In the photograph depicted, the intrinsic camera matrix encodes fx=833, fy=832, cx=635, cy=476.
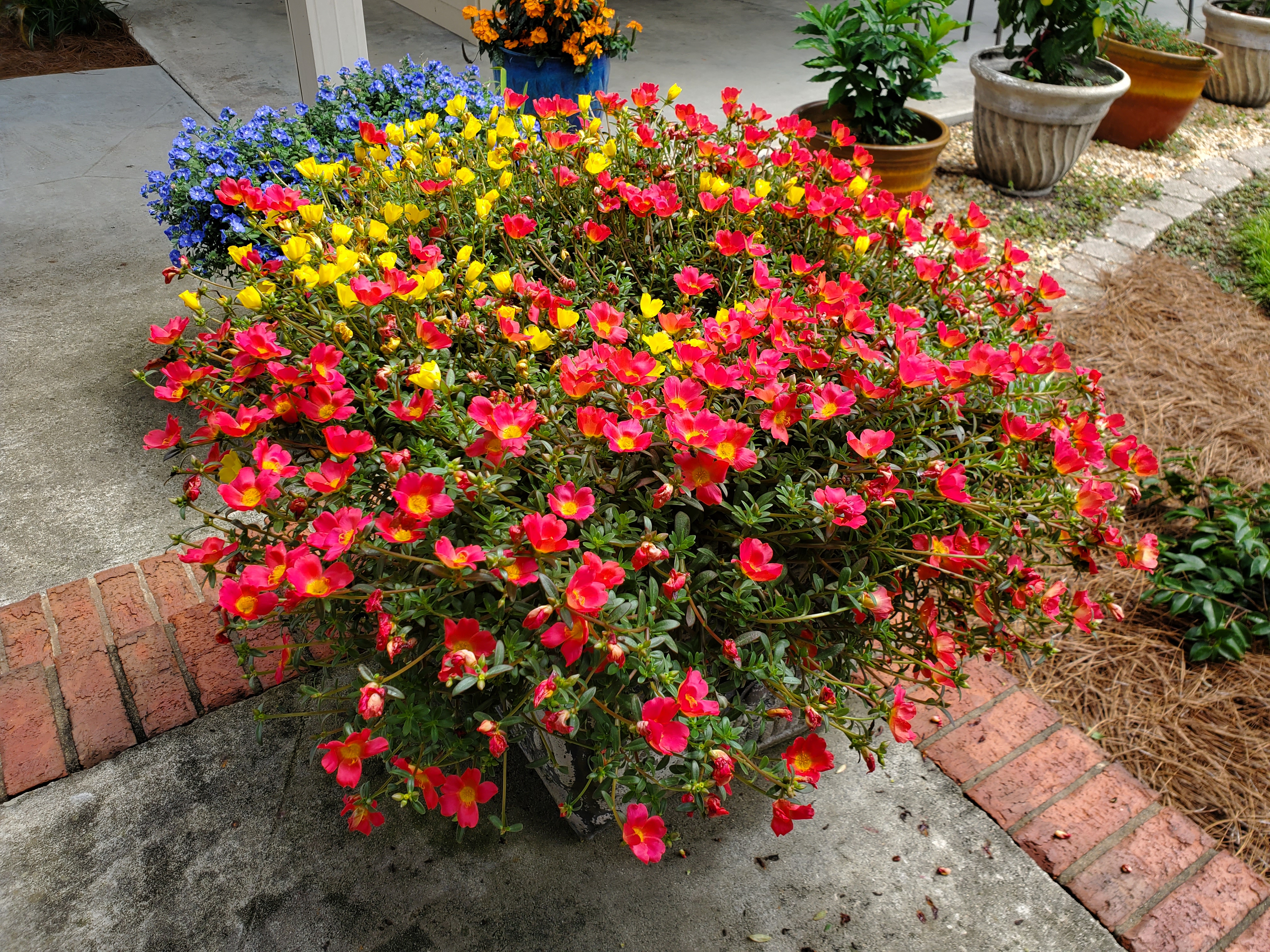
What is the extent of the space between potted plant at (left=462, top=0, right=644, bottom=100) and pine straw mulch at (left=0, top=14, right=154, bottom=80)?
316 cm

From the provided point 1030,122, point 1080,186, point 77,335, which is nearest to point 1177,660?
point 1030,122

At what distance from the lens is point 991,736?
68.9 inches

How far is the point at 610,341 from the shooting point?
1.34 m

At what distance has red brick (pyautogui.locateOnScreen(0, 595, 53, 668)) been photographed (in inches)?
69.9

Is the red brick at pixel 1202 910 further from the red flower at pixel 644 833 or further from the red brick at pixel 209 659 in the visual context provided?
the red brick at pixel 209 659

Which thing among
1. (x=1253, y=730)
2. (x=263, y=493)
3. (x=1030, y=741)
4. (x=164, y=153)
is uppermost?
(x=263, y=493)

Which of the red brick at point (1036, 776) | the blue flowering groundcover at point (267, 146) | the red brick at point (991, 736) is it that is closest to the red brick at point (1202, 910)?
the red brick at point (1036, 776)

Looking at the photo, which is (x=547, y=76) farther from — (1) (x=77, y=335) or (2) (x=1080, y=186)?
(2) (x=1080, y=186)

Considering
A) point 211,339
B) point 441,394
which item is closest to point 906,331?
point 441,394

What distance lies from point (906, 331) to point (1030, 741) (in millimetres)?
947

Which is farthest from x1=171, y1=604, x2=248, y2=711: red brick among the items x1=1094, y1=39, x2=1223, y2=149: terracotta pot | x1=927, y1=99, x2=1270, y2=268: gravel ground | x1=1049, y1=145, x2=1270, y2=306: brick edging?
x1=1094, y1=39, x2=1223, y2=149: terracotta pot

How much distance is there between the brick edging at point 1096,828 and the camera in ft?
4.87

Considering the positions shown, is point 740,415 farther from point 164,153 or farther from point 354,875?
point 164,153

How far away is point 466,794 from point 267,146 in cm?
222
